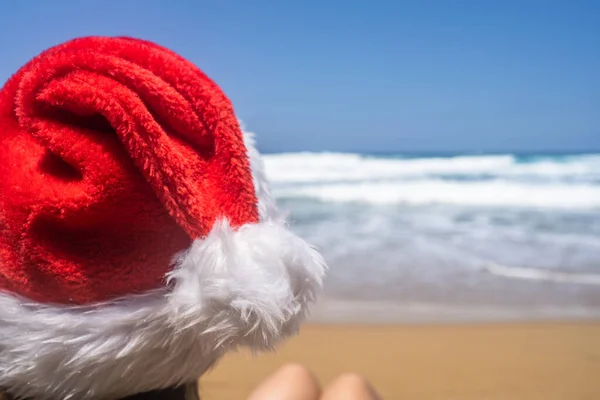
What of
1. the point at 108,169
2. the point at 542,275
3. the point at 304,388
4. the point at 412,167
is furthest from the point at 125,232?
the point at 412,167

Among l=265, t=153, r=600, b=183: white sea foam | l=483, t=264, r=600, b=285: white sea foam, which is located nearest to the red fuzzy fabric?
l=483, t=264, r=600, b=285: white sea foam

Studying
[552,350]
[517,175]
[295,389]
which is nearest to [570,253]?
[552,350]

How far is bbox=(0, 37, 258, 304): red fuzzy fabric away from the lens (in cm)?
56

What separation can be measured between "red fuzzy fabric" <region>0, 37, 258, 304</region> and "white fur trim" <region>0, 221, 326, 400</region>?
0.02m

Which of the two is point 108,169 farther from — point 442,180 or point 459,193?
point 442,180

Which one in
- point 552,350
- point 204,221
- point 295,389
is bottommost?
point 552,350

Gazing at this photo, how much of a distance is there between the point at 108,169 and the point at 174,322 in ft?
0.51

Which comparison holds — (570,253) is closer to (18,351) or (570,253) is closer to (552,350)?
(552,350)

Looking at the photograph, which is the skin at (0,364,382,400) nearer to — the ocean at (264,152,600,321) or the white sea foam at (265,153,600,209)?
the ocean at (264,152,600,321)

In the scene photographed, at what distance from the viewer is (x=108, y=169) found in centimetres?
56

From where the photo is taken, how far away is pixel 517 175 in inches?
392

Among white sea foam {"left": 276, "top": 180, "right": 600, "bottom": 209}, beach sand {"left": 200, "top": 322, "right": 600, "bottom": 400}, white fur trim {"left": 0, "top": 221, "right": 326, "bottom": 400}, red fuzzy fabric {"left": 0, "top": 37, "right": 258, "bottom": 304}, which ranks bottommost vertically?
beach sand {"left": 200, "top": 322, "right": 600, "bottom": 400}

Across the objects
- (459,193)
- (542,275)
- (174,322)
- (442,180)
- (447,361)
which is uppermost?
(174,322)

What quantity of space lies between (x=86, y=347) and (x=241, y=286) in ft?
0.57
